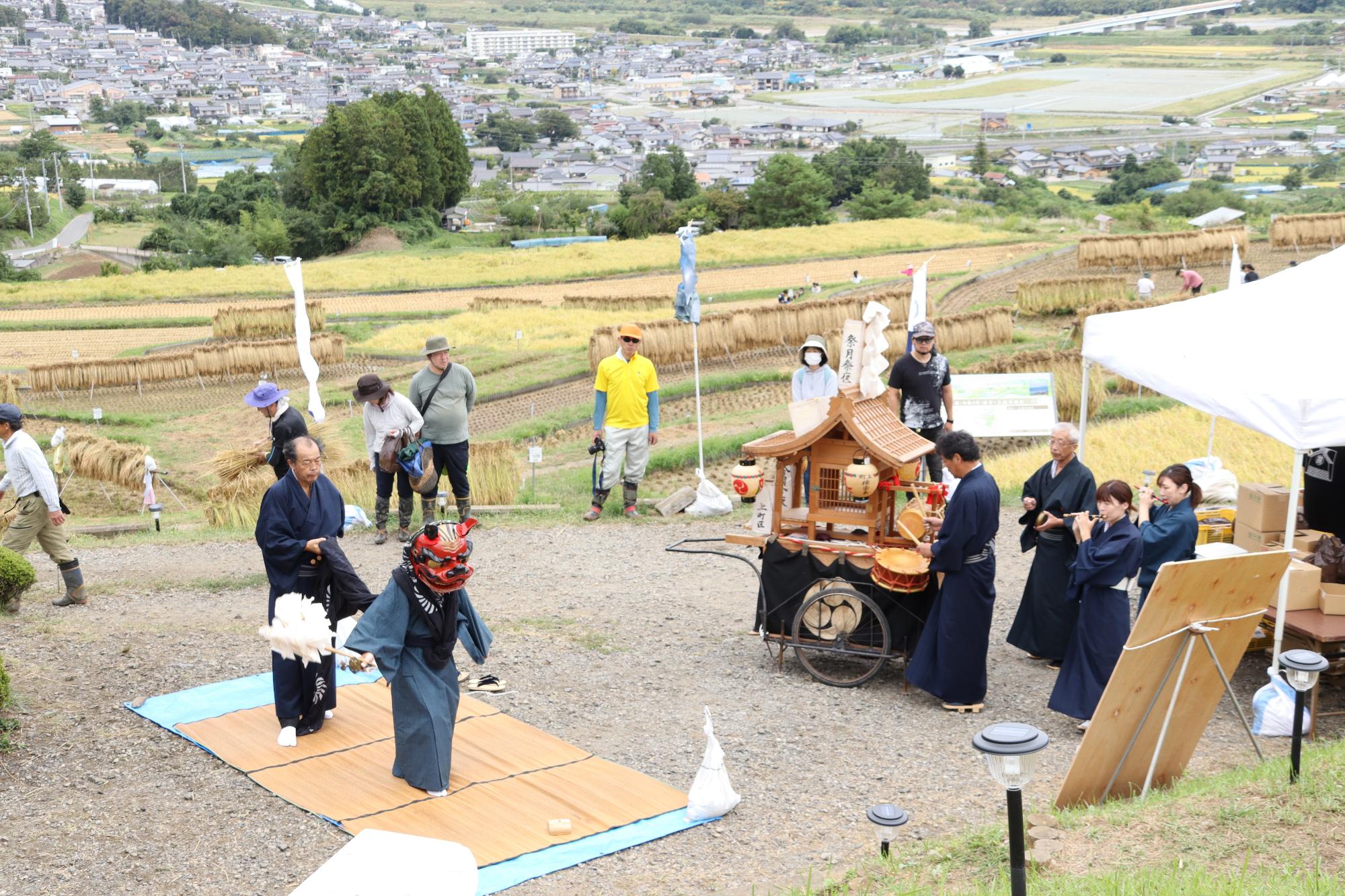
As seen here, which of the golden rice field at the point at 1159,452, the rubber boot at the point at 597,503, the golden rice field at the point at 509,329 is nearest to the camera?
the rubber boot at the point at 597,503

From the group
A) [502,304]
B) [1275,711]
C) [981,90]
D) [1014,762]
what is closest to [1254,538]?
[1275,711]

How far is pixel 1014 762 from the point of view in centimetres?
416

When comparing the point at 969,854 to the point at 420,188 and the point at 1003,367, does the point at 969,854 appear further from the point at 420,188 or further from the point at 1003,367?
the point at 420,188

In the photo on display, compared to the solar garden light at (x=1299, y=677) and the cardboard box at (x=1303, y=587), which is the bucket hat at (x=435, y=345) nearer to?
the cardboard box at (x=1303, y=587)

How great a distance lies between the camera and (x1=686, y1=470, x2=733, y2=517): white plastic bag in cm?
1277

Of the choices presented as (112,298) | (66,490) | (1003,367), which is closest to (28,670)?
(66,490)

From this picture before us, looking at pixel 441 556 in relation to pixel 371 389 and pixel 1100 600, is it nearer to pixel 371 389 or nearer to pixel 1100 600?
pixel 1100 600

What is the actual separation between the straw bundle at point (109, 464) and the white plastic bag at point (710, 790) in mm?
12630

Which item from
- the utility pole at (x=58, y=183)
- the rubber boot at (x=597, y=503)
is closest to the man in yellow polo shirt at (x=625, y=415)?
the rubber boot at (x=597, y=503)

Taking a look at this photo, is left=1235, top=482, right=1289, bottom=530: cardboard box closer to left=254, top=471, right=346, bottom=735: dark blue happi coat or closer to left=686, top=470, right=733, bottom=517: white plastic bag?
left=686, top=470, right=733, bottom=517: white plastic bag

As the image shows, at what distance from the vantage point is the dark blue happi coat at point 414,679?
621cm

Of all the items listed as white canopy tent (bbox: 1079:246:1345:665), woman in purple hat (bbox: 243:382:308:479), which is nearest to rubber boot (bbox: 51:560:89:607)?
woman in purple hat (bbox: 243:382:308:479)

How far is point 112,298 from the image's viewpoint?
3594 centimetres

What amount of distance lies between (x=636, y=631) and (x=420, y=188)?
53961 mm
